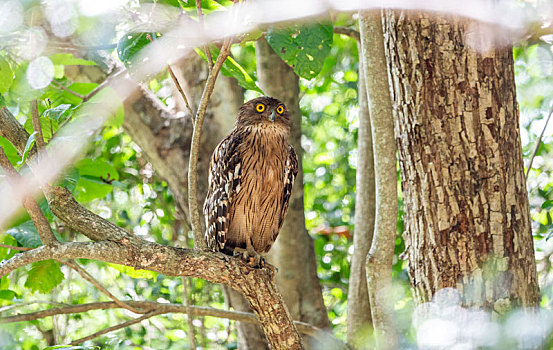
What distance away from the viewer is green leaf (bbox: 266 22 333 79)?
2578 millimetres

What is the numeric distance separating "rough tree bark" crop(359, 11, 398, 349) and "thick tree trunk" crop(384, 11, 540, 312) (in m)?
0.39

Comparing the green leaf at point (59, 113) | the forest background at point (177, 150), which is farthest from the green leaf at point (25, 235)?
the green leaf at point (59, 113)

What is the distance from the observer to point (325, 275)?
6098 millimetres

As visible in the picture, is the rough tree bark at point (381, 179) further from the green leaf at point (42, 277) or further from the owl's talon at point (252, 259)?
the green leaf at point (42, 277)

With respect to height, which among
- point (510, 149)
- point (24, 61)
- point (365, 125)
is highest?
point (365, 125)

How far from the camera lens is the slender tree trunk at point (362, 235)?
3.88 meters

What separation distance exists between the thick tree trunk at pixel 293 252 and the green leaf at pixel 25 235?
6.25 feet

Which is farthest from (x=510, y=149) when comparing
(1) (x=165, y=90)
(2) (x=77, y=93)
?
(1) (x=165, y=90)

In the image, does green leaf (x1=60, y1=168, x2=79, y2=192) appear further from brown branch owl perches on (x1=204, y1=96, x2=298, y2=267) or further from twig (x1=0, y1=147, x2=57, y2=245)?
brown branch owl perches on (x1=204, y1=96, x2=298, y2=267)

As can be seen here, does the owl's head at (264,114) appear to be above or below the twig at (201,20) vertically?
above

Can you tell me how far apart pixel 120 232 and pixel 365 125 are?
219 cm

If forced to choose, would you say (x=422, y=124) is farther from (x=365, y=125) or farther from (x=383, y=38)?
(x=365, y=125)

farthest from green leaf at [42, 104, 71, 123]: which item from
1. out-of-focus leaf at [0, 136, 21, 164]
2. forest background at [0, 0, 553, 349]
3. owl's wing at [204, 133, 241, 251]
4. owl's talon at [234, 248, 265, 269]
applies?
owl's wing at [204, 133, 241, 251]

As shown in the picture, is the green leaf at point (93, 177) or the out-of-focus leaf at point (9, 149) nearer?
the out-of-focus leaf at point (9, 149)
